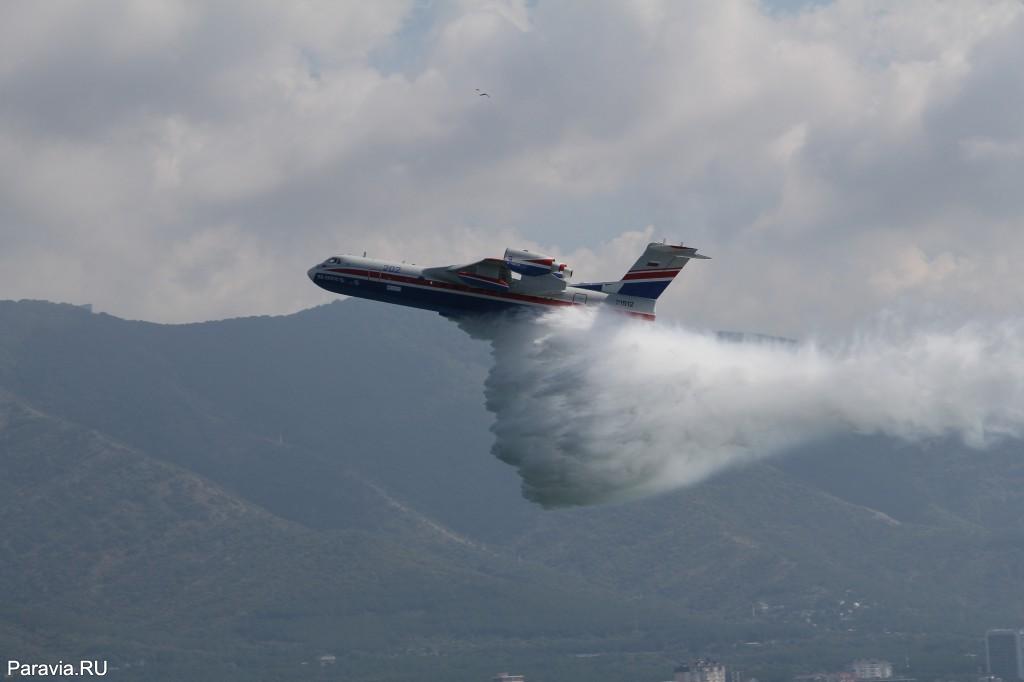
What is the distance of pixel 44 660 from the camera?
16988cm

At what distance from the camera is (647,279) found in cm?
6397

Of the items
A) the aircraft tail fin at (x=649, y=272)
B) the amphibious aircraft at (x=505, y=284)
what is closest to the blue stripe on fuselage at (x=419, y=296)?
the amphibious aircraft at (x=505, y=284)

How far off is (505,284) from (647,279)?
6240mm

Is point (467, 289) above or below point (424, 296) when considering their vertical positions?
above

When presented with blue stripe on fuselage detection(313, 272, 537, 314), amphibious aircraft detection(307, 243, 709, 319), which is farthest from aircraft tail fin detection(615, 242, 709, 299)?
blue stripe on fuselage detection(313, 272, 537, 314)

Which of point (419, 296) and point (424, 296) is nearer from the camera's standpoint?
point (424, 296)

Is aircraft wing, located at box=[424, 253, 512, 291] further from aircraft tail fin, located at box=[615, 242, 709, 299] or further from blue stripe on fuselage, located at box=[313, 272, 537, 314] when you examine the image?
aircraft tail fin, located at box=[615, 242, 709, 299]

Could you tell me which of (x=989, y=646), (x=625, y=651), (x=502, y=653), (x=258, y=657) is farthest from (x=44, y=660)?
(x=989, y=646)

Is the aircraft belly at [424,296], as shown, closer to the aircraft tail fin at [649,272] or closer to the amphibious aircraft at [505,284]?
the amphibious aircraft at [505,284]

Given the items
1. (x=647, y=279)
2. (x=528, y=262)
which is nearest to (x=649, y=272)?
(x=647, y=279)

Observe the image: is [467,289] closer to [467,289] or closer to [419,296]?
[467,289]

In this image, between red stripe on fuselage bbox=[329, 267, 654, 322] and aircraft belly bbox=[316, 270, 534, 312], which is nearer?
red stripe on fuselage bbox=[329, 267, 654, 322]

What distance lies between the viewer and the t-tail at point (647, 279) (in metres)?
63.8

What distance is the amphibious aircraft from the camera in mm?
62250
